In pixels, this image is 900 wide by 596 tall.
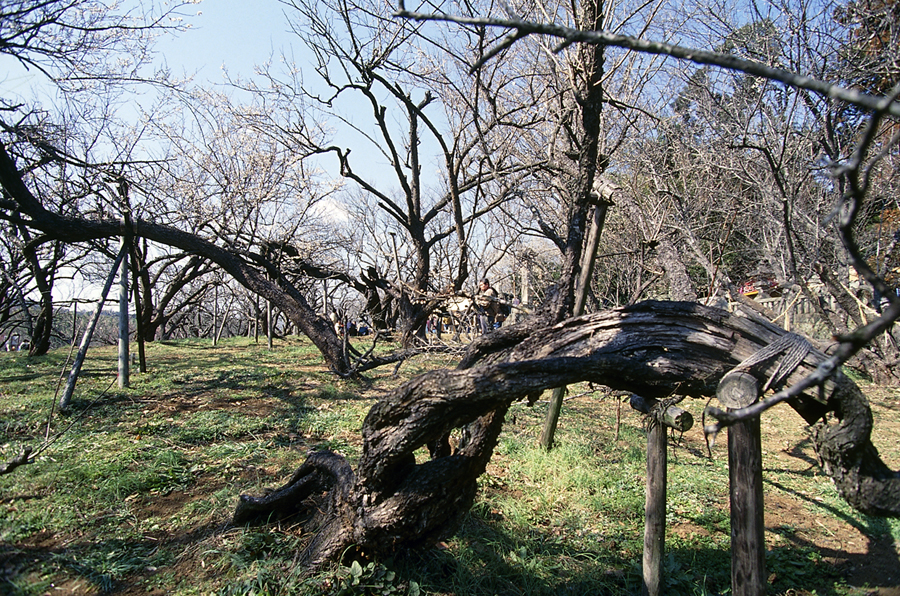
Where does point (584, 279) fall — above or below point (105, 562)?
above

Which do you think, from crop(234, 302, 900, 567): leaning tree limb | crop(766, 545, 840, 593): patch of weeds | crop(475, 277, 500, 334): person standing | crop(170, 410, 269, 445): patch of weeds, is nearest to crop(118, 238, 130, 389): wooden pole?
crop(170, 410, 269, 445): patch of weeds

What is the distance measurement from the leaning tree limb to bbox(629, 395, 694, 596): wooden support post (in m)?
0.44

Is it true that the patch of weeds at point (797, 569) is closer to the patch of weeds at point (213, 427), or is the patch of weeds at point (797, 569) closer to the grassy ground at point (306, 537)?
the grassy ground at point (306, 537)

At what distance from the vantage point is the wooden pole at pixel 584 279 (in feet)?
16.1

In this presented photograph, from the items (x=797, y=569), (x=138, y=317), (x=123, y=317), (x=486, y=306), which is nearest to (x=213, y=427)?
(x=123, y=317)

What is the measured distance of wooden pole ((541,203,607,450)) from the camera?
4.92 meters

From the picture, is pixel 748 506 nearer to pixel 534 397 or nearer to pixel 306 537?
pixel 534 397

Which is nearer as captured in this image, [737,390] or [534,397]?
[737,390]

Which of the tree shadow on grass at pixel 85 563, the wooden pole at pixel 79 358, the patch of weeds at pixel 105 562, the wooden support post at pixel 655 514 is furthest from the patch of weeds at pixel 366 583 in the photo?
the wooden pole at pixel 79 358

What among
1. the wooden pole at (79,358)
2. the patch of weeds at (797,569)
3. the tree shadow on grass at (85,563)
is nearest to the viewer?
the tree shadow on grass at (85,563)

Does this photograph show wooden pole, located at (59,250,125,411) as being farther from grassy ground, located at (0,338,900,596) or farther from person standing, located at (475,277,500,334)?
person standing, located at (475,277,500,334)

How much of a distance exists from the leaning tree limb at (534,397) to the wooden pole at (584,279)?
1.87 metres

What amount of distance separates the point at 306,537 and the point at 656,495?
7.85 ft

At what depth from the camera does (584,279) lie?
5266mm
